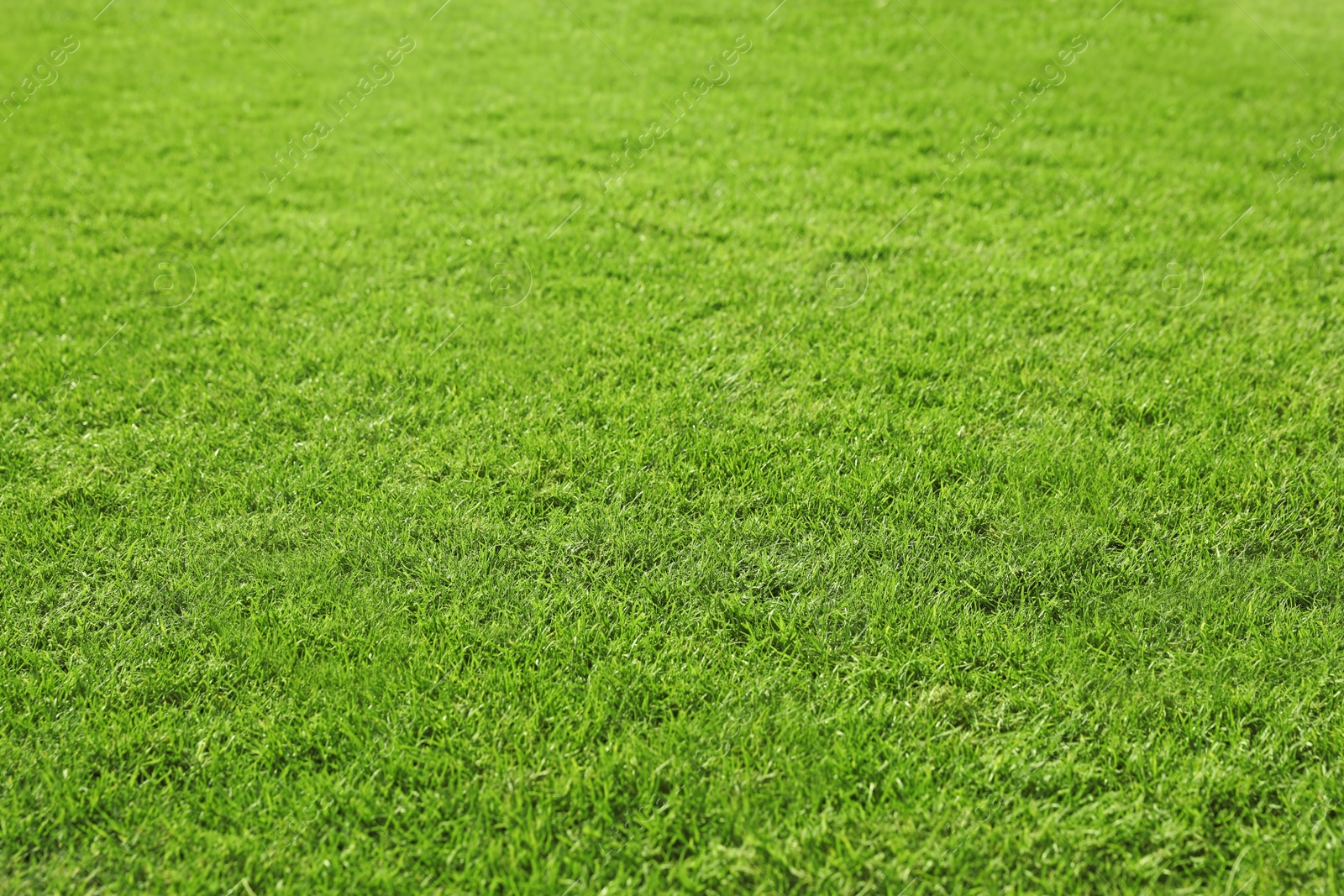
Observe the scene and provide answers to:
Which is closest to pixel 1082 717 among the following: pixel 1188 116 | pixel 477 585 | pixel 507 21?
pixel 477 585

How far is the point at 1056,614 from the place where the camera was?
350cm

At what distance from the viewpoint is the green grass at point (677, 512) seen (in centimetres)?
279

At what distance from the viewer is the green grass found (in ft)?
9.17

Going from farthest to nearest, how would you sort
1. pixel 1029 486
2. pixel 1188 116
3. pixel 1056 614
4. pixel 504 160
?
pixel 1188 116 → pixel 504 160 → pixel 1029 486 → pixel 1056 614

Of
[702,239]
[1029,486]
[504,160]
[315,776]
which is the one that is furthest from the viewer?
[504,160]

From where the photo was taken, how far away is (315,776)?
9.51 feet

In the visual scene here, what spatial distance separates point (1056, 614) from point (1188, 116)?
6522mm

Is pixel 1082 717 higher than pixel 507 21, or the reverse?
pixel 507 21

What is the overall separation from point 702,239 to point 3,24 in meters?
10.1

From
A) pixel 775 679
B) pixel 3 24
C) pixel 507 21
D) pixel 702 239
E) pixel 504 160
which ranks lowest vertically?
pixel 775 679

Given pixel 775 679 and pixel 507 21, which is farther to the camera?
pixel 507 21

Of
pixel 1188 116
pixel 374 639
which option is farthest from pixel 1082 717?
pixel 1188 116

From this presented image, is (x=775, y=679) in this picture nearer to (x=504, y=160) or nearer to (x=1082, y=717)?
(x=1082, y=717)

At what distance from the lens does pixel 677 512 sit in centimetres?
397
